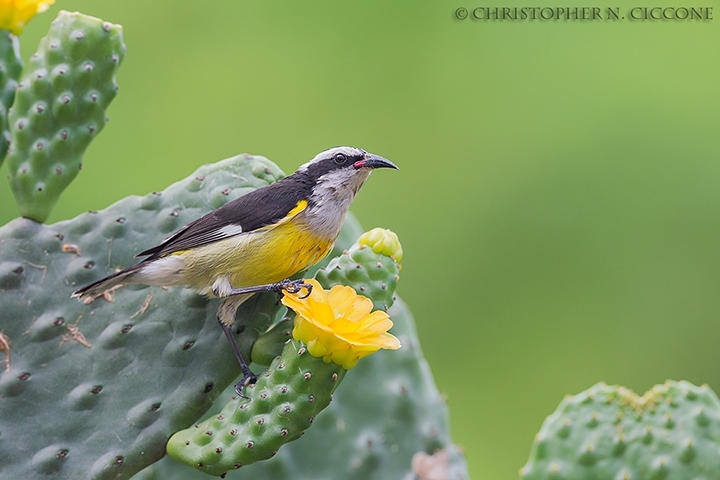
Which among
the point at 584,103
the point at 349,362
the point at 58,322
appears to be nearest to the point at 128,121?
the point at 584,103

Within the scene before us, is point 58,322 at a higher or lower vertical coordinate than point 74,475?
higher

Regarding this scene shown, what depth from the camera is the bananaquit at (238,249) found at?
1880mm

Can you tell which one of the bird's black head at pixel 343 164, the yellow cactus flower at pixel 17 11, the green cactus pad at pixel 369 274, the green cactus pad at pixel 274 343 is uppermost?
the yellow cactus flower at pixel 17 11

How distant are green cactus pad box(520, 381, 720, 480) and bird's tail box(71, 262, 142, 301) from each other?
905mm

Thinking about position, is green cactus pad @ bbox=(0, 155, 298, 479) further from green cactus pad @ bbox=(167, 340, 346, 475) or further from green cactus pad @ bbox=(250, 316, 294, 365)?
green cactus pad @ bbox=(167, 340, 346, 475)

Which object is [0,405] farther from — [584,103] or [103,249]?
[584,103]

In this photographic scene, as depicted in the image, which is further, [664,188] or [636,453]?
[664,188]

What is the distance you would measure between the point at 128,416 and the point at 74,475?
16cm

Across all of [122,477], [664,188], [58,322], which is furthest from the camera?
[664,188]

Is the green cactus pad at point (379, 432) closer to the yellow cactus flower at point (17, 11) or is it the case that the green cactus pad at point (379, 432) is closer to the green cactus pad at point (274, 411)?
the green cactus pad at point (274, 411)

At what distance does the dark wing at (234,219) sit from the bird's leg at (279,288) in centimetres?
12

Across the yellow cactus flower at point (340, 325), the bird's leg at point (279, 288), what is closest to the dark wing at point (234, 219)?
the bird's leg at point (279, 288)

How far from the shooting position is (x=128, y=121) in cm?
484

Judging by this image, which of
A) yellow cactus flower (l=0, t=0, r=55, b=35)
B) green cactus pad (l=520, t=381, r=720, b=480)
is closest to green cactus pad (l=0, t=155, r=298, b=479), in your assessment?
yellow cactus flower (l=0, t=0, r=55, b=35)
